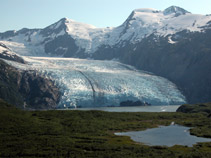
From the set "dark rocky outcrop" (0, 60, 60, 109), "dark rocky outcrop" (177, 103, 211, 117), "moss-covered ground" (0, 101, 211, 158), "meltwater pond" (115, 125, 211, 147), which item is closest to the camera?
"moss-covered ground" (0, 101, 211, 158)

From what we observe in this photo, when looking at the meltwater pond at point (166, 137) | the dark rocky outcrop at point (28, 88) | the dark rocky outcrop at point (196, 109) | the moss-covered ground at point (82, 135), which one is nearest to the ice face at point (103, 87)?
the dark rocky outcrop at point (28, 88)

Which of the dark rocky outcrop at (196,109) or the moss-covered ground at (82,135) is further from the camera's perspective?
the dark rocky outcrop at (196,109)

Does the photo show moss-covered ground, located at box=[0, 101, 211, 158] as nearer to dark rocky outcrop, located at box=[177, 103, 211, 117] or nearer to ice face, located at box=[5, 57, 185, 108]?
dark rocky outcrop, located at box=[177, 103, 211, 117]

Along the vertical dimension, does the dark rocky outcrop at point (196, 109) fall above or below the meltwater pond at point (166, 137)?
below

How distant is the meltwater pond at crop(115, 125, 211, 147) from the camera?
6459 centimetres

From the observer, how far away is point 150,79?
184 m

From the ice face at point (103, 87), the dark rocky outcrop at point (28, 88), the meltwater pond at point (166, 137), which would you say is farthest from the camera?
the ice face at point (103, 87)

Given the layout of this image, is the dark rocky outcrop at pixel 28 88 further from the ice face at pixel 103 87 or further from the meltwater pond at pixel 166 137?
the meltwater pond at pixel 166 137

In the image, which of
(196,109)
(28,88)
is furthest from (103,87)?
(196,109)

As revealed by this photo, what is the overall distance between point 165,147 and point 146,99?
10534 centimetres

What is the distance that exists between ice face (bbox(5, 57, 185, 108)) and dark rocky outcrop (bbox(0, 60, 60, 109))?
12.1 ft

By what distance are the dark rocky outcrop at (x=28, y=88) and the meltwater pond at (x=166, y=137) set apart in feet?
A: 255

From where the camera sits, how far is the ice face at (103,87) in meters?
156

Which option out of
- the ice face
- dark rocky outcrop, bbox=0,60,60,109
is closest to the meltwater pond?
the ice face
